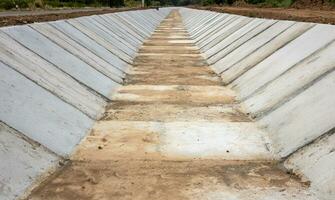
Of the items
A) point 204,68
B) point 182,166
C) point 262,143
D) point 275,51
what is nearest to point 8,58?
point 182,166

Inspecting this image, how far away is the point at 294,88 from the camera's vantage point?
8.52 meters

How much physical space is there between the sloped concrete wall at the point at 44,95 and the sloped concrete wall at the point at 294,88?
283cm

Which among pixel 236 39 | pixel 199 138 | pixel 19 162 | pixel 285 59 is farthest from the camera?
pixel 236 39

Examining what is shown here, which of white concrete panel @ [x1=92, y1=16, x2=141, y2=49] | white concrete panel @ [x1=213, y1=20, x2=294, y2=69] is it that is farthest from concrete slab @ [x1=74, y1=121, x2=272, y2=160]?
white concrete panel @ [x1=92, y1=16, x2=141, y2=49]

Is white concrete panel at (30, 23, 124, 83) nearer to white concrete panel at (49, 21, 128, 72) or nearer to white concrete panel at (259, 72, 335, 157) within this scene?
white concrete panel at (49, 21, 128, 72)

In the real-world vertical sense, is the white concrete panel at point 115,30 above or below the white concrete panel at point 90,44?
below

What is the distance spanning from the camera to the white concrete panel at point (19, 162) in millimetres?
5234

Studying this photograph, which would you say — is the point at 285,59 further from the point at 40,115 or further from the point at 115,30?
the point at 115,30

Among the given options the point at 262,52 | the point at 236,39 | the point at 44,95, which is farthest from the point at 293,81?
the point at 236,39

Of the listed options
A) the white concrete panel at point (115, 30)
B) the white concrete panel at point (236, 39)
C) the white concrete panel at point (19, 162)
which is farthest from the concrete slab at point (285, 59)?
the white concrete panel at point (115, 30)

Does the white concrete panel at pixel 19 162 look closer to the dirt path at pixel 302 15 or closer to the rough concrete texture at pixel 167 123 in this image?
the rough concrete texture at pixel 167 123

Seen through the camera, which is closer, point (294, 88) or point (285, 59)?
point (294, 88)

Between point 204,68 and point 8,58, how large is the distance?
25.0ft

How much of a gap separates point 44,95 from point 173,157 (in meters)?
2.51
